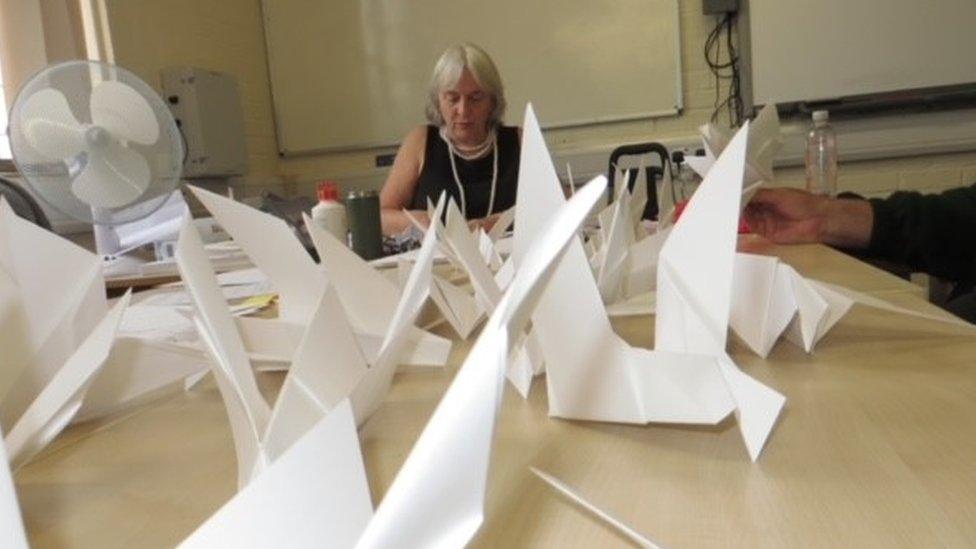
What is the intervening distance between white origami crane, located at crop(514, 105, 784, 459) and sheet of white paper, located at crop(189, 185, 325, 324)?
0.17 meters

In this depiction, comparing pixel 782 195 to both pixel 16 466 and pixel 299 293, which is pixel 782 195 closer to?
pixel 299 293

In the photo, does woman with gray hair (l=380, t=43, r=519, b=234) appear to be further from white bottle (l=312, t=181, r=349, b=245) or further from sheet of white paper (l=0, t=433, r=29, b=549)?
sheet of white paper (l=0, t=433, r=29, b=549)

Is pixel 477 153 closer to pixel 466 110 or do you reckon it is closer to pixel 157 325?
pixel 466 110

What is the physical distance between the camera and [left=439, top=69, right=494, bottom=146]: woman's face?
237cm

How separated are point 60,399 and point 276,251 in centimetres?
16

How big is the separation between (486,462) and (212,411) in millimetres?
365

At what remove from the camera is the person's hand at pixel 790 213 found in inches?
41.4

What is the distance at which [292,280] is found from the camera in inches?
19.8

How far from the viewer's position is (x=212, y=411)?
0.48 meters

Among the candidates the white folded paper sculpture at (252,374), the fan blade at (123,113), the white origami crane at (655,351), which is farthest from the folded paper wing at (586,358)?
the fan blade at (123,113)

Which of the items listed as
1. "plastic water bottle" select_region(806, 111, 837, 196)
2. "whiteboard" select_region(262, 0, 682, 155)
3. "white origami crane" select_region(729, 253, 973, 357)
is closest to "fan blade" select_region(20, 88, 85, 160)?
"white origami crane" select_region(729, 253, 973, 357)

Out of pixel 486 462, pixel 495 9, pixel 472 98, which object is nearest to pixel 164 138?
pixel 472 98

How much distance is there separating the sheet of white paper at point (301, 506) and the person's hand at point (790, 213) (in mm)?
935

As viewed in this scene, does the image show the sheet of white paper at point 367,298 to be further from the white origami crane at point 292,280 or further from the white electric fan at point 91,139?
the white electric fan at point 91,139
